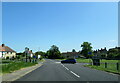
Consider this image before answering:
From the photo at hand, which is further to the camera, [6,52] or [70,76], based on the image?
[6,52]

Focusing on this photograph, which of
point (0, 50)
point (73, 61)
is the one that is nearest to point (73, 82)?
point (73, 61)

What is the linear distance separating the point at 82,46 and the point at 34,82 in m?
119

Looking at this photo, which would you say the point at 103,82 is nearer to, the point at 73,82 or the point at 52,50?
the point at 73,82

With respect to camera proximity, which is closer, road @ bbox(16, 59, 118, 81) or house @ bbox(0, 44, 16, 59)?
road @ bbox(16, 59, 118, 81)

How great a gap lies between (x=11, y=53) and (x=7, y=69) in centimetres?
8632

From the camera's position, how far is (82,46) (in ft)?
422

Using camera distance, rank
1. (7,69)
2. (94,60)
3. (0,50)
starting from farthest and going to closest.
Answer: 1. (0,50)
2. (94,60)
3. (7,69)

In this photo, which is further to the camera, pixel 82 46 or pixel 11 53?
pixel 82 46

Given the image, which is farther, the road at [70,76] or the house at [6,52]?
the house at [6,52]

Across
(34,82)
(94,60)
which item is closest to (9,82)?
(34,82)

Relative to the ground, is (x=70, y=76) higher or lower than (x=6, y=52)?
higher

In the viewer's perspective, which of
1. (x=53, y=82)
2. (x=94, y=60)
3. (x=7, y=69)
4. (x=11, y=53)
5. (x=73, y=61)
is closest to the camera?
(x=53, y=82)

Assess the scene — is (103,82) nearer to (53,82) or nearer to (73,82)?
(73,82)

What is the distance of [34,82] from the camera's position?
37.0 feet
